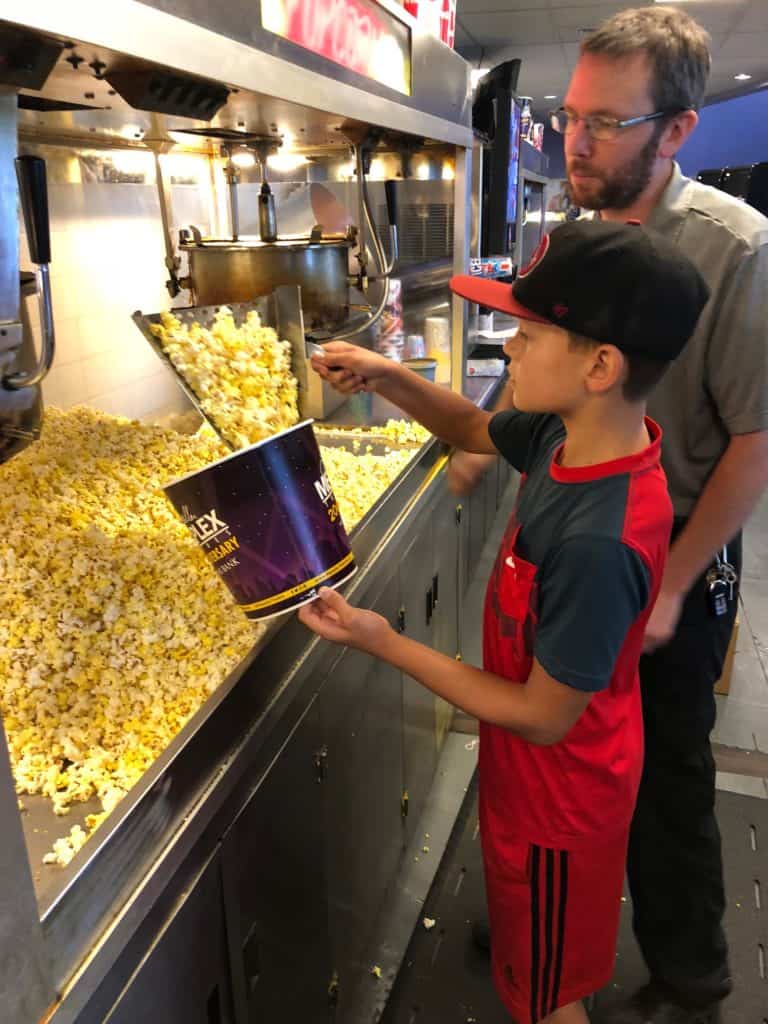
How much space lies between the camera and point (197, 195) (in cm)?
243

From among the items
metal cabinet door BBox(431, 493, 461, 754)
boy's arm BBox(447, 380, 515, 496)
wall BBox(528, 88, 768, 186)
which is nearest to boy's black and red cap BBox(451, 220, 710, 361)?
boy's arm BBox(447, 380, 515, 496)

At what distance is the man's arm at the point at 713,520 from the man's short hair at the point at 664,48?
632 mm

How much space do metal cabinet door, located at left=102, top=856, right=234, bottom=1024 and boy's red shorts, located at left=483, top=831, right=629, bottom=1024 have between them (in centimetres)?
50

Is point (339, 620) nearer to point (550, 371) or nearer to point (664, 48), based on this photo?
point (550, 371)

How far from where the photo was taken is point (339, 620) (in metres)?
1.00

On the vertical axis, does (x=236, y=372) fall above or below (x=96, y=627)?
above

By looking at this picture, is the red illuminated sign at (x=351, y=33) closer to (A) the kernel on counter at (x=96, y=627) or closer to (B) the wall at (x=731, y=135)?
(A) the kernel on counter at (x=96, y=627)

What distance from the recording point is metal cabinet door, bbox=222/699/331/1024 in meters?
1.04

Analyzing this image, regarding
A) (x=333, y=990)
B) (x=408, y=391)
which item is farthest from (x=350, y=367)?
(x=333, y=990)

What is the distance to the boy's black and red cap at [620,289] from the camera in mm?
994

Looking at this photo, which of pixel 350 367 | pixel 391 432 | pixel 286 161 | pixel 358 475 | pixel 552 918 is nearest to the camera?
pixel 552 918

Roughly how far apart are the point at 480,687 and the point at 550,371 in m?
0.45

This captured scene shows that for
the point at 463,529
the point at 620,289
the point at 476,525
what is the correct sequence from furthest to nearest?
the point at 476,525
the point at 463,529
the point at 620,289

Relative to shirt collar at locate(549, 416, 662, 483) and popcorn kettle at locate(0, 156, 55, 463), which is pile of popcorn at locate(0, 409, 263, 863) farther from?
shirt collar at locate(549, 416, 662, 483)
